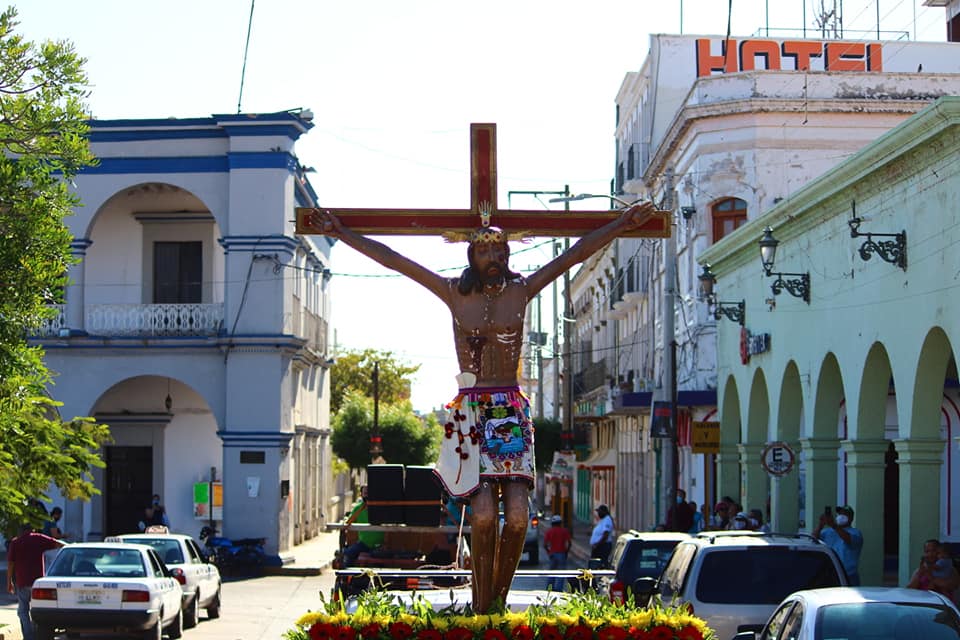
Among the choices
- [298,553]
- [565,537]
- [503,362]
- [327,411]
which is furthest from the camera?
[327,411]

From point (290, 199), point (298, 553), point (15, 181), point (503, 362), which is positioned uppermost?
point (290, 199)

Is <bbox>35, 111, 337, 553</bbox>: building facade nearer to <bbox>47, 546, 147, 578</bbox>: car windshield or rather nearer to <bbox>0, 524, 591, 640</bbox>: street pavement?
<bbox>0, 524, 591, 640</bbox>: street pavement

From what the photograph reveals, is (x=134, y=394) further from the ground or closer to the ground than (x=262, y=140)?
closer to the ground

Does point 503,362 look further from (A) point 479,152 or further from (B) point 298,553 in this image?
(B) point 298,553

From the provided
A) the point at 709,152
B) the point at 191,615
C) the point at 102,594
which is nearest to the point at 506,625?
the point at 102,594

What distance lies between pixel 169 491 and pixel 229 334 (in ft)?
19.2

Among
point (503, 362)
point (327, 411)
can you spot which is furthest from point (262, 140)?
point (503, 362)

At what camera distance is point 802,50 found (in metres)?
41.5

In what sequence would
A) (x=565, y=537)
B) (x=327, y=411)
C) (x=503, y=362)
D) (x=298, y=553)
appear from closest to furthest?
(x=503, y=362)
(x=565, y=537)
(x=298, y=553)
(x=327, y=411)

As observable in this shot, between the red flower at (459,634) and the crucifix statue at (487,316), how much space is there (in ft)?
1.99

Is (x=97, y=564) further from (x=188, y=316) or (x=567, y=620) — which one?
(x=188, y=316)

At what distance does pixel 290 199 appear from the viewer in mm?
36375

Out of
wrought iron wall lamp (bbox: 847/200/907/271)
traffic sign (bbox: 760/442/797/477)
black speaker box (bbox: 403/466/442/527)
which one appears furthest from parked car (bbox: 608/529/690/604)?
traffic sign (bbox: 760/442/797/477)

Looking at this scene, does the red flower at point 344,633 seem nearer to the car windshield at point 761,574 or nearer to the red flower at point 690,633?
the red flower at point 690,633
